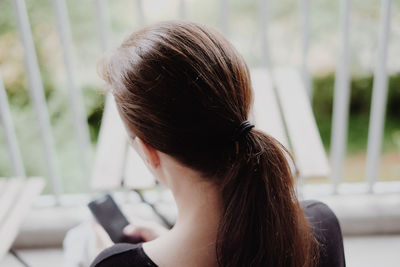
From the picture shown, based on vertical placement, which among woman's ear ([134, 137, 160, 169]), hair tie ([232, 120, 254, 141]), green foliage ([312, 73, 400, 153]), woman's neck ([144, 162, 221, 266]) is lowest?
green foliage ([312, 73, 400, 153])

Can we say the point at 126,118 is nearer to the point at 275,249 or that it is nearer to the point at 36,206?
the point at 275,249

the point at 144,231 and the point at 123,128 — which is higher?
the point at 123,128

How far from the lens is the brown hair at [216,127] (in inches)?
29.8

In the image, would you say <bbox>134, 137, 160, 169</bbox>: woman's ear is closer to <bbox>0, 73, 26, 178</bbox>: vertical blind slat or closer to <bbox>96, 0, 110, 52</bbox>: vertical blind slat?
<bbox>96, 0, 110, 52</bbox>: vertical blind slat

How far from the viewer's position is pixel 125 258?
2.77 ft

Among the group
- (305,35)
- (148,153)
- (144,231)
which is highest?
(305,35)

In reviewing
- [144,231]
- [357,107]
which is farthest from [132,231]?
[357,107]

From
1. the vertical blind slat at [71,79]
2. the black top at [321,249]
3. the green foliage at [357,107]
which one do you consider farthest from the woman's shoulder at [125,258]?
the green foliage at [357,107]

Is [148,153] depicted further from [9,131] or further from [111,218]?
[9,131]

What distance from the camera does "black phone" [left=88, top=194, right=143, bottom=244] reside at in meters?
1.17

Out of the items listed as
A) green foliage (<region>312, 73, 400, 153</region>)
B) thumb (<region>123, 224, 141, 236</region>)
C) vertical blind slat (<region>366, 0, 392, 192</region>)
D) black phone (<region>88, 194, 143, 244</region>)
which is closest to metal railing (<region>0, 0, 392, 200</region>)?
vertical blind slat (<region>366, 0, 392, 192</region>)

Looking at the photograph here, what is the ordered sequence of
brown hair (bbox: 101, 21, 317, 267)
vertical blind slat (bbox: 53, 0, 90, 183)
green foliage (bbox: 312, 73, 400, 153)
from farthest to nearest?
1. green foliage (bbox: 312, 73, 400, 153)
2. vertical blind slat (bbox: 53, 0, 90, 183)
3. brown hair (bbox: 101, 21, 317, 267)

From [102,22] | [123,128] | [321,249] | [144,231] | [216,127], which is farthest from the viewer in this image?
[102,22]

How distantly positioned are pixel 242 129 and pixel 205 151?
8 centimetres
